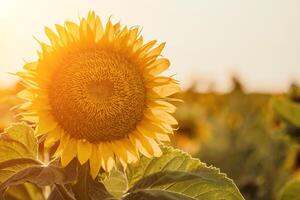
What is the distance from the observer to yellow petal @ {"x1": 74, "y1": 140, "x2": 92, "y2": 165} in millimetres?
2613

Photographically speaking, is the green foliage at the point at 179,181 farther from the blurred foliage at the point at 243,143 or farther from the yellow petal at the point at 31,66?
the blurred foliage at the point at 243,143

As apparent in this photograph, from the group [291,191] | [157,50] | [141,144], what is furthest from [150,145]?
[291,191]

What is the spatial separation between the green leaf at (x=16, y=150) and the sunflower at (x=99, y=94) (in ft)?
0.34

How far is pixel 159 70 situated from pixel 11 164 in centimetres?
69

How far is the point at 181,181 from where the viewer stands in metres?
2.68

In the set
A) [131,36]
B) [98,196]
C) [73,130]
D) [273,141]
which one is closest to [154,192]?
[98,196]

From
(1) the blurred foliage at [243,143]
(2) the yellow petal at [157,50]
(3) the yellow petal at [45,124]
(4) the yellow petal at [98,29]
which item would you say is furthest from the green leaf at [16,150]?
(1) the blurred foliage at [243,143]

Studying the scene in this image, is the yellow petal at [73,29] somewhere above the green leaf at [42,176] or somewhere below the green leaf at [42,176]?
above

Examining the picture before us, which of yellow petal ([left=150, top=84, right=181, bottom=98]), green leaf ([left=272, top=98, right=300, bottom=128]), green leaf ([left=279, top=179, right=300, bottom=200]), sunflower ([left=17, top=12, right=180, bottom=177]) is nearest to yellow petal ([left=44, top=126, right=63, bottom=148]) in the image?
sunflower ([left=17, top=12, right=180, bottom=177])

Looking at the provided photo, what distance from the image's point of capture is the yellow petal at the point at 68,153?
2562 millimetres

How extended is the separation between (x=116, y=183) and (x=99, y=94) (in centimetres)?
A: 37

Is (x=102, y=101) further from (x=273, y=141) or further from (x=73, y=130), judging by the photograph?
(x=273, y=141)

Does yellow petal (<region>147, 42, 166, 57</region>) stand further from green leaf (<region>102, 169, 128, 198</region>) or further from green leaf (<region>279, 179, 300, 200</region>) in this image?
green leaf (<region>279, 179, 300, 200</region>)

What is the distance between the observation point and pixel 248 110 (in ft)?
36.5
